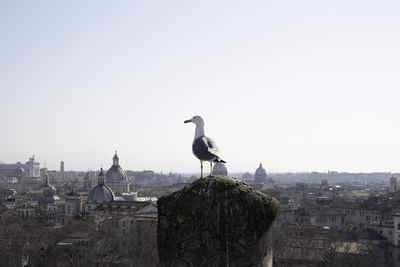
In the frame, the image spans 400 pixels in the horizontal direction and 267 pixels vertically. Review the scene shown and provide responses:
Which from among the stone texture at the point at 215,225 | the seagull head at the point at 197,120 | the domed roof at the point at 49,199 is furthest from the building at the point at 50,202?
the stone texture at the point at 215,225

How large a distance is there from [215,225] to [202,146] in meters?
1.64

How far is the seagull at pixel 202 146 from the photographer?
25.7ft

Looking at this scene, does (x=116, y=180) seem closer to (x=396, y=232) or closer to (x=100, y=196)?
(x=100, y=196)

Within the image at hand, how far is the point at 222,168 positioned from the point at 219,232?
14549cm

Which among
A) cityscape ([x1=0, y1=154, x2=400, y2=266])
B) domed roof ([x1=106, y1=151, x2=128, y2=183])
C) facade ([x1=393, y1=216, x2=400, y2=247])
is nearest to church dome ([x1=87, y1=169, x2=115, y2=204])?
cityscape ([x1=0, y1=154, x2=400, y2=266])

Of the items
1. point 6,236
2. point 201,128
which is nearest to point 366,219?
point 6,236

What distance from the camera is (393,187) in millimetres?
122000

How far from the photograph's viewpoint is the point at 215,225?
646cm

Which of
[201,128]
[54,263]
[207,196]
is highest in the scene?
[201,128]

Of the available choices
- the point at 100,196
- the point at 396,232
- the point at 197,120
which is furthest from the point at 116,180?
the point at 197,120

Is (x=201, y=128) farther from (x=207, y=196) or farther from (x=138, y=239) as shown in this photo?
(x=138, y=239)

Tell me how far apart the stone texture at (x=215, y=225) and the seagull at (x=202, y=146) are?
93 centimetres

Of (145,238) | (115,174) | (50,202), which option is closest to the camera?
(145,238)

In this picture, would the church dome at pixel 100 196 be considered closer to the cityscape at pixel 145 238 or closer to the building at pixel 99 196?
the building at pixel 99 196
